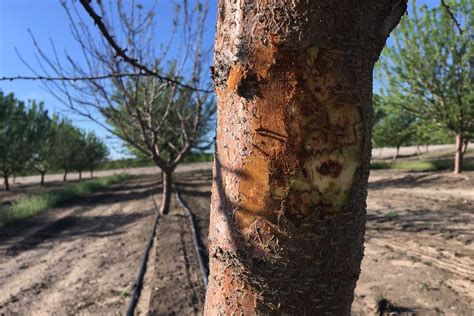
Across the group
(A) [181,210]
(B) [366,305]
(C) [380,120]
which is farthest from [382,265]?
(C) [380,120]

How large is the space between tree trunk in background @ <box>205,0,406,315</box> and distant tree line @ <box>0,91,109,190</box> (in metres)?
20.2

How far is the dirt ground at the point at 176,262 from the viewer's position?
3684 millimetres

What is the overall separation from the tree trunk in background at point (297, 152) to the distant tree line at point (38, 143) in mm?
20230

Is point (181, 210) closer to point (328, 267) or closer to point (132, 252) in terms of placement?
point (132, 252)

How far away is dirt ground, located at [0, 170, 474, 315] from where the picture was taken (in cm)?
368

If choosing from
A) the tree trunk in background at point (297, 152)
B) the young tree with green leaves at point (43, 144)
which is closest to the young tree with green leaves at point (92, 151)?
the young tree with green leaves at point (43, 144)

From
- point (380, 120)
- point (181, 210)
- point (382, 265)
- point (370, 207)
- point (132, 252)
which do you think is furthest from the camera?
point (380, 120)

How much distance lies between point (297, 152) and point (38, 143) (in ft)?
75.9

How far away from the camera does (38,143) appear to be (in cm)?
2112

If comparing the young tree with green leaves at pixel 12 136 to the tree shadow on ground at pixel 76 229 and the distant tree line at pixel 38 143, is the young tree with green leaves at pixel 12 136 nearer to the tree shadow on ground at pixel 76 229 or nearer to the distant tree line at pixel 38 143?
the distant tree line at pixel 38 143

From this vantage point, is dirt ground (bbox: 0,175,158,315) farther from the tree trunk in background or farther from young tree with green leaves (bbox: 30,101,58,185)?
young tree with green leaves (bbox: 30,101,58,185)

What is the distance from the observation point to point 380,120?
27297 millimetres

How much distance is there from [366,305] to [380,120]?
2583 centimetres

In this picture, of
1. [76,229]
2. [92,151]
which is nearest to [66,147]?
[92,151]
